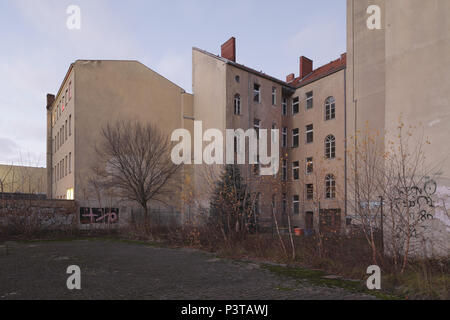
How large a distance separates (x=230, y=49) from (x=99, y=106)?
11.4m

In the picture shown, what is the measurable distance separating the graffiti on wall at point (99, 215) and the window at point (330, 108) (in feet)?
57.5

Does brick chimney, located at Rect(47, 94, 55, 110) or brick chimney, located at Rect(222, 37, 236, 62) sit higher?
brick chimney, located at Rect(222, 37, 236, 62)

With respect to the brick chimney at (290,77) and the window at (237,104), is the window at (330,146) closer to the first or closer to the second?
the window at (237,104)

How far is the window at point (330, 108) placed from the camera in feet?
88.4

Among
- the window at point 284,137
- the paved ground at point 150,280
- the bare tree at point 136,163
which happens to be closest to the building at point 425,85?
the paved ground at point 150,280

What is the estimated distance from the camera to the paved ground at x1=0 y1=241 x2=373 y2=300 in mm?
6730

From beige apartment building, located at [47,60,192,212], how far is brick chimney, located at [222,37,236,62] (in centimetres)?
479

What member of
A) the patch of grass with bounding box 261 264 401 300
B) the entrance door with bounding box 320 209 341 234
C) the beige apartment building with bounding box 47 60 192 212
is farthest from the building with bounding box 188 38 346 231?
the patch of grass with bounding box 261 264 401 300

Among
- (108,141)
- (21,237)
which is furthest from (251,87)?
(21,237)

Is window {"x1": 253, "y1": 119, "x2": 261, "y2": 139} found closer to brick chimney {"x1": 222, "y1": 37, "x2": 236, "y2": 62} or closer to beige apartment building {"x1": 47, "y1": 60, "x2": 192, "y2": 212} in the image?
brick chimney {"x1": 222, "y1": 37, "x2": 236, "y2": 62}

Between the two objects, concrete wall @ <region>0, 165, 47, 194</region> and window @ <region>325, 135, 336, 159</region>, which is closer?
concrete wall @ <region>0, 165, 47, 194</region>

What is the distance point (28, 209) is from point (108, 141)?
7104 mm
